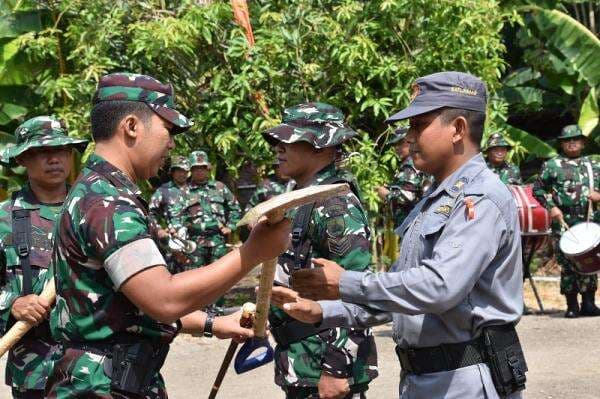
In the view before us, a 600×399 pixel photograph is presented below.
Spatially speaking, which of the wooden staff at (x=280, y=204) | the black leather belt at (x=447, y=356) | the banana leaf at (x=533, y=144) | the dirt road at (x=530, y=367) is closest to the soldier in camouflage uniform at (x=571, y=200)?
Result: the dirt road at (x=530, y=367)

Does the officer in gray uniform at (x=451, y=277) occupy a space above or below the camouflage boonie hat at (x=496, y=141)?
above

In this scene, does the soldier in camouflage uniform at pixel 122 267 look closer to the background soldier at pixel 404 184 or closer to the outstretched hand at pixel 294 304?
the outstretched hand at pixel 294 304

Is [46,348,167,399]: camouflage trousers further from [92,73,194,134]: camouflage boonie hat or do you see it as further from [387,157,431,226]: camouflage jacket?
[387,157,431,226]: camouflage jacket

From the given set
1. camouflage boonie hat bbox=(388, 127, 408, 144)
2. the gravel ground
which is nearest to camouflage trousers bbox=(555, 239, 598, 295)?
the gravel ground

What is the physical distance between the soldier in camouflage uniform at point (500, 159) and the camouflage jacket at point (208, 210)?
3070 mm

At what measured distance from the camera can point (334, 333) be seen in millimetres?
4824

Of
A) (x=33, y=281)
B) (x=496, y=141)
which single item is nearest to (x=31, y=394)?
(x=33, y=281)

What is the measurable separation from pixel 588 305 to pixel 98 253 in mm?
9678

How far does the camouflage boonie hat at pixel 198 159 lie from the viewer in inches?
474

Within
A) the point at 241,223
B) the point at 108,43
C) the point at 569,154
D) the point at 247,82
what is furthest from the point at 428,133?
the point at 569,154

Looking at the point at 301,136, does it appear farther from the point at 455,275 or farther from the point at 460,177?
the point at 455,275

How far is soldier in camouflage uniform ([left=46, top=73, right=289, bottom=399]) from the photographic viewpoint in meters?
3.33

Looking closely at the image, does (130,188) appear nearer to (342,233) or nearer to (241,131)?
(342,233)

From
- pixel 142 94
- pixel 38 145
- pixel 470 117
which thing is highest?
pixel 142 94
